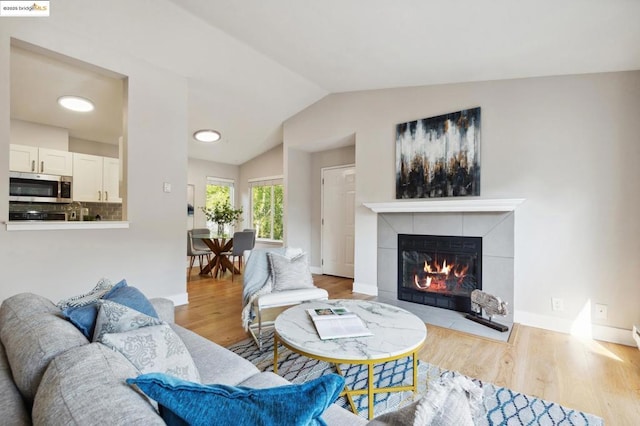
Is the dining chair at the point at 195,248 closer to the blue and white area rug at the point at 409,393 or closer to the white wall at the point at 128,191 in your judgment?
the white wall at the point at 128,191

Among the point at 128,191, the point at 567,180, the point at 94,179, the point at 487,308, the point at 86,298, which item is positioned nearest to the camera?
the point at 86,298

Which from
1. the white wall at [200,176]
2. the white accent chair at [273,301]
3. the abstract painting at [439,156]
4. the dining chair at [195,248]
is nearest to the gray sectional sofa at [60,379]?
the white accent chair at [273,301]

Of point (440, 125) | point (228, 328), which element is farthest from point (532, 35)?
point (228, 328)

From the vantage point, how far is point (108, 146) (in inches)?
204

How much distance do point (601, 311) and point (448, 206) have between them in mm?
1592

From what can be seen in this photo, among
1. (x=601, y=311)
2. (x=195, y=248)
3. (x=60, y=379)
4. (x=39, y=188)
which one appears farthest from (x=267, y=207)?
(x=60, y=379)

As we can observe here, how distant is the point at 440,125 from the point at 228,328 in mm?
3205

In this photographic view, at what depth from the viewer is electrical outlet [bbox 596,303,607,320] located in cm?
Result: 274

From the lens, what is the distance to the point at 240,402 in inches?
24.7

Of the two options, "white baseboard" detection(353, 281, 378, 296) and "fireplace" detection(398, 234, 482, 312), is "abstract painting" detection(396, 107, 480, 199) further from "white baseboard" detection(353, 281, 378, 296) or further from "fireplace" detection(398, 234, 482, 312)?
"white baseboard" detection(353, 281, 378, 296)

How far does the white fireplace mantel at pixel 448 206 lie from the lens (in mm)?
3045

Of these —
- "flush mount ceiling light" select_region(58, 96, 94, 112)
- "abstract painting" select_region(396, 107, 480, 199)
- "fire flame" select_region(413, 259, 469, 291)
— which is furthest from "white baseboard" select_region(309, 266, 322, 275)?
"flush mount ceiling light" select_region(58, 96, 94, 112)

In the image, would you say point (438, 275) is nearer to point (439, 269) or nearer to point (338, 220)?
point (439, 269)

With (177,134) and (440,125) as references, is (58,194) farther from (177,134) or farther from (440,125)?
(440,125)
